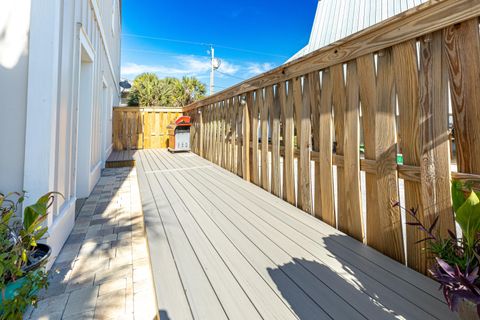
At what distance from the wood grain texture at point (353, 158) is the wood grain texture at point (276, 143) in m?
1.02

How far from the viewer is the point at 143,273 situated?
5.68 feet

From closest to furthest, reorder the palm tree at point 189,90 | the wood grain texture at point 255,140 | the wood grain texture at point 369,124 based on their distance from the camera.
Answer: the wood grain texture at point 369,124, the wood grain texture at point 255,140, the palm tree at point 189,90

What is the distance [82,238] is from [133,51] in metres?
24.7

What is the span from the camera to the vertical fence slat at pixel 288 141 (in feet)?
8.02

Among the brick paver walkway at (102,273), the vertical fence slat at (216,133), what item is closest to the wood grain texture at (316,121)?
the brick paver walkway at (102,273)

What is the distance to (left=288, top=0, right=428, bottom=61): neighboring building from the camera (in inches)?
277

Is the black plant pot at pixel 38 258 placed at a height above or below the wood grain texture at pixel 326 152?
below

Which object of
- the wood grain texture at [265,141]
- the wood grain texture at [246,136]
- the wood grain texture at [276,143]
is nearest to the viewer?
the wood grain texture at [276,143]

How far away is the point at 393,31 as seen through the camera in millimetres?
1370

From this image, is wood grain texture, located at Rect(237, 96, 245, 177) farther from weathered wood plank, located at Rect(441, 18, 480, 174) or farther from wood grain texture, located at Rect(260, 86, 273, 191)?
weathered wood plank, located at Rect(441, 18, 480, 174)

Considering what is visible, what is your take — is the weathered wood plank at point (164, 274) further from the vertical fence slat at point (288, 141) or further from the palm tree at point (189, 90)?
the palm tree at point (189, 90)

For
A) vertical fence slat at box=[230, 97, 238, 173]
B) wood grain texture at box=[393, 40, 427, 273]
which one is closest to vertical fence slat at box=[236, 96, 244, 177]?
vertical fence slat at box=[230, 97, 238, 173]

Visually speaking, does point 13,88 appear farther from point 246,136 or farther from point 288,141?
point 246,136

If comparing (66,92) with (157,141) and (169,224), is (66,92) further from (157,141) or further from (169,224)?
(157,141)
